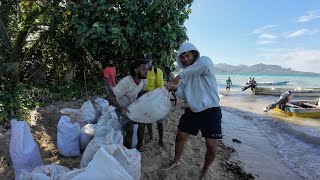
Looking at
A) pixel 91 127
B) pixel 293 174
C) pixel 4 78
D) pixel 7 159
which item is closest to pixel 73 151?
pixel 91 127

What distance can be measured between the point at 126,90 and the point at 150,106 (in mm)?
508

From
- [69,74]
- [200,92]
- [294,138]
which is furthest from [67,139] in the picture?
[69,74]

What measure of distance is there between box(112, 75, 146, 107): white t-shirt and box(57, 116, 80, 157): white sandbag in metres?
0.74

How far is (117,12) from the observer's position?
7.30 meters

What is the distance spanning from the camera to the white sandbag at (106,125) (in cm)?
345

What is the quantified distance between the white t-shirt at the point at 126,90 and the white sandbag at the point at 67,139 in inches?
29.3

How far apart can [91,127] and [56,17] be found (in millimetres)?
4895

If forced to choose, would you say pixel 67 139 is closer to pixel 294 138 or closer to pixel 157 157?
pixel 157 157

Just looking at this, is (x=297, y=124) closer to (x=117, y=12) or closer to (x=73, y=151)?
(x=117, y=12)

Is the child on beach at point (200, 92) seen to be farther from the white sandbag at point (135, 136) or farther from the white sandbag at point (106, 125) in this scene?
the white sandbag at point (135, 136)

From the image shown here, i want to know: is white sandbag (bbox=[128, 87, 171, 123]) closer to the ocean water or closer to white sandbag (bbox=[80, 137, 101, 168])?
white sandbag (bbox=[80, 137, 101, 168])

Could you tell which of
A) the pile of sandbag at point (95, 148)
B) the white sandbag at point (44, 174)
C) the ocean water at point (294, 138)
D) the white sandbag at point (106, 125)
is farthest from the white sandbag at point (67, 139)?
the ocean water at point (294, 138)

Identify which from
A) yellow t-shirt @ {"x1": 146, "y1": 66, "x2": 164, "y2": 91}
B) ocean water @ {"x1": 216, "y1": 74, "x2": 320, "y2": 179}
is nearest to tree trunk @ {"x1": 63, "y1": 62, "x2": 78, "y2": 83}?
ocean water @ {"x1": 216, "y1": 74, "x2": 320, "y2": 179}

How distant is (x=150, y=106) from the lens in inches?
126
